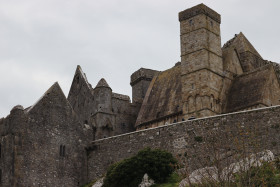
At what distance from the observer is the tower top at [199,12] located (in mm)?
58153

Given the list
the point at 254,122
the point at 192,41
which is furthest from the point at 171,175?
the point at 192,41

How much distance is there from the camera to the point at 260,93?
175 feet

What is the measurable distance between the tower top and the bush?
19880 mm

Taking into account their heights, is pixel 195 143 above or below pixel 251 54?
below

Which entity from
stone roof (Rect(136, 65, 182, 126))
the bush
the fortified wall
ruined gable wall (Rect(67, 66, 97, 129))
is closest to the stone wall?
the fortified wall

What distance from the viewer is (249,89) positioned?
55125mm

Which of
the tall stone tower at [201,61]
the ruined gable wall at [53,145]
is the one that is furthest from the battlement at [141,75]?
the ruined gable wall at [53,145]

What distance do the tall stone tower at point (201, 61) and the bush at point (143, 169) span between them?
43.8 ft

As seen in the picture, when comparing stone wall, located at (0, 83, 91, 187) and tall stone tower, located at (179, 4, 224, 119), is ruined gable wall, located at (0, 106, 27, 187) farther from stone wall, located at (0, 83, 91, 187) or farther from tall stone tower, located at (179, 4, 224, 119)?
tall stone tower, located at (179, 4, 224, 119)

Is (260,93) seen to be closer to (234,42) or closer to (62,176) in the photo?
(234,42)

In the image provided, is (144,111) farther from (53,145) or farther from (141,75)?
(53,145)

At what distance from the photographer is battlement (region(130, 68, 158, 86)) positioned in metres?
70.7

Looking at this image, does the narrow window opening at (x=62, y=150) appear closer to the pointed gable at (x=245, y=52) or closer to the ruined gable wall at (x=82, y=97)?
the ruined gable wall at (x=82, y=97)

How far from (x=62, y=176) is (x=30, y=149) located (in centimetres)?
366
